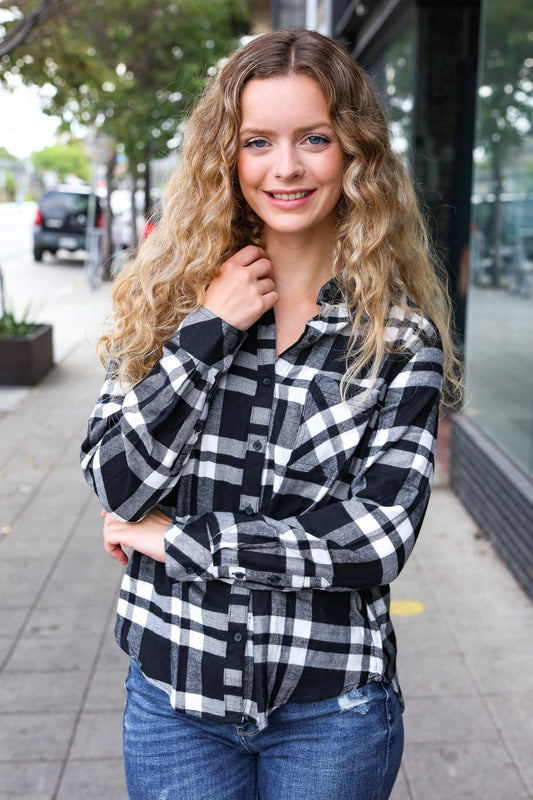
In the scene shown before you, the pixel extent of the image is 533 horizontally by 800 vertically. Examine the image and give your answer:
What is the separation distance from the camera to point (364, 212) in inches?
66.3

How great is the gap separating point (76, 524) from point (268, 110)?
439 cm

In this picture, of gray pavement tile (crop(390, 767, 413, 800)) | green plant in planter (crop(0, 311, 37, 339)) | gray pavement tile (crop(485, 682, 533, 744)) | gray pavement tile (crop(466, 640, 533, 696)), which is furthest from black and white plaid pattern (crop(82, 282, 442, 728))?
green plant in planter (crop(0, 311, 37, 339))

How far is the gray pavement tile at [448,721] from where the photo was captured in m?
3.34

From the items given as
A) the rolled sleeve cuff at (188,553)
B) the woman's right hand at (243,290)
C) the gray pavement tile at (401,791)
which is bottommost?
the gray pavement tile at (401,791)

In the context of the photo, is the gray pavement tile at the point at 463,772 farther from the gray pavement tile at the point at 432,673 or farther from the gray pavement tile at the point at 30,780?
the gray pavement tile at the point at 30,780

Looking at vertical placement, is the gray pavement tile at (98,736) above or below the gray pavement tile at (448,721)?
below

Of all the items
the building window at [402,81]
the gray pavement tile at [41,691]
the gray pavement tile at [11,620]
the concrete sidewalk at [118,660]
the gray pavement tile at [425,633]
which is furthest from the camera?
the building window at [402,81]

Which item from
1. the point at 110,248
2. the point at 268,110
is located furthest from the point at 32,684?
the point at 110,248

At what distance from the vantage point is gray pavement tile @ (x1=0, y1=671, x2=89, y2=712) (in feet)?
11.6

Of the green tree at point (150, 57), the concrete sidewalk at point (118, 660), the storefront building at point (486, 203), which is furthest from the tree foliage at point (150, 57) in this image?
the concrete sidewalk at point (118, 660)

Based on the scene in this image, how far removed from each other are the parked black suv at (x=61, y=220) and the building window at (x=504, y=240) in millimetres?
19623

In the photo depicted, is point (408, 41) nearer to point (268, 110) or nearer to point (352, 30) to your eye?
point (352, 30)

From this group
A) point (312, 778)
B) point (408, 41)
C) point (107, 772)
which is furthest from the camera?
point (408, 41)

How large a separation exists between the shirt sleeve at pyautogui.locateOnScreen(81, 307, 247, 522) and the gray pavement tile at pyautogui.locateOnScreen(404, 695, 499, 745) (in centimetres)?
214
